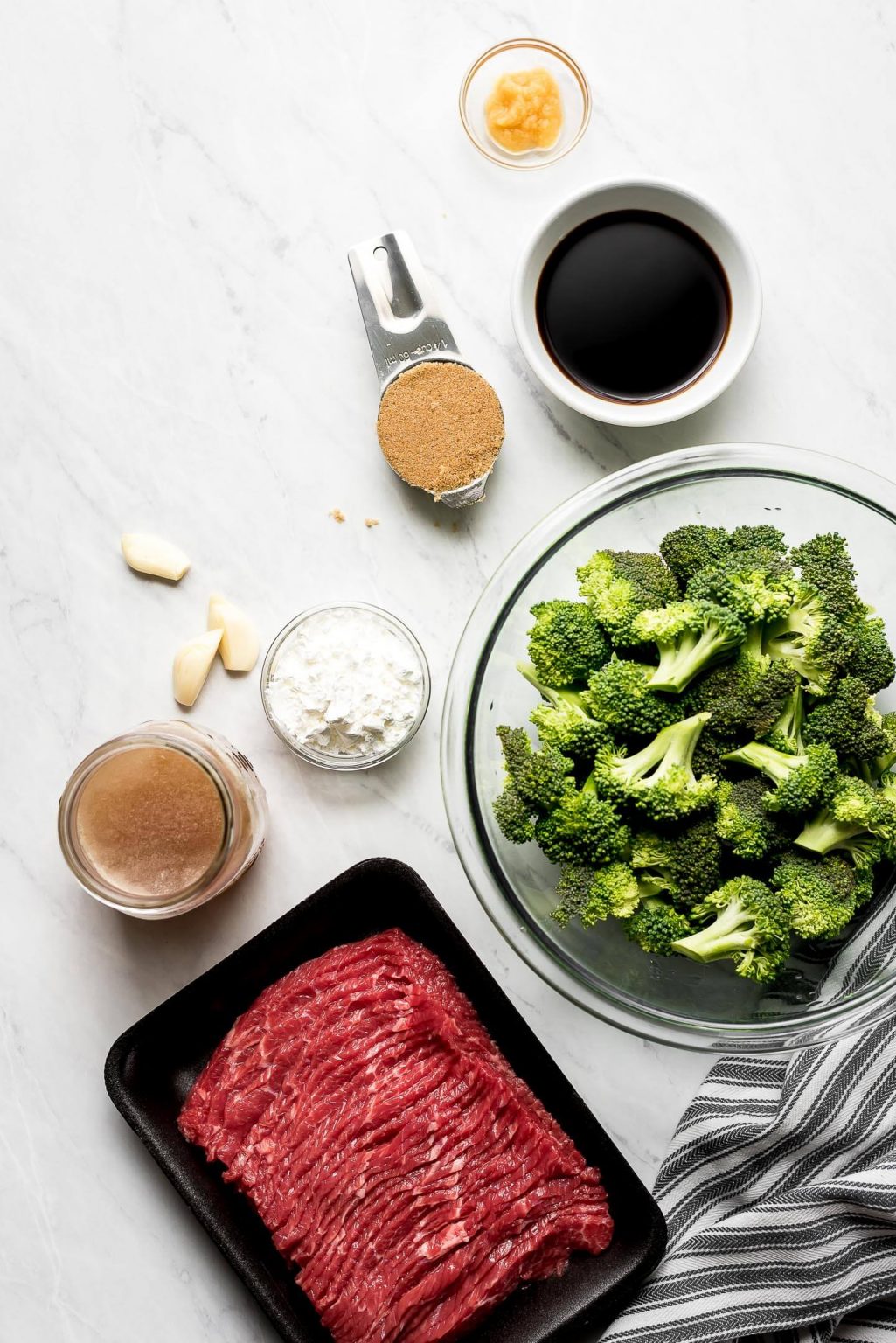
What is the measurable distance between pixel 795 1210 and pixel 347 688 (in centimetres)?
143

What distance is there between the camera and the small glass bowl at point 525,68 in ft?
7.22

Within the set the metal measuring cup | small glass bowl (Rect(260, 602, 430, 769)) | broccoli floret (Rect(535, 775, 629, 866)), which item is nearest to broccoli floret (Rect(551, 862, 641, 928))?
broccoli floret (Rect(535, 775, 629, 866))

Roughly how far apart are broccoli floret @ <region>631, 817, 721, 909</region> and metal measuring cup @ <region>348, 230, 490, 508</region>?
82cm

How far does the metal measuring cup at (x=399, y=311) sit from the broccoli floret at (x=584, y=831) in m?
0.71

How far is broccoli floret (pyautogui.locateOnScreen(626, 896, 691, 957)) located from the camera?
73.0 inches

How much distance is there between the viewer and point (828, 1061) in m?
2.10

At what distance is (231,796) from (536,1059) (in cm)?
83

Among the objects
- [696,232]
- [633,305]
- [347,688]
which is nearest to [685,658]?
[347,688]

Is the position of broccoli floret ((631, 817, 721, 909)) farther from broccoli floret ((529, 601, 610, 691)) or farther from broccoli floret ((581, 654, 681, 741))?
broccoli floret ((529, 601, 610, 691))

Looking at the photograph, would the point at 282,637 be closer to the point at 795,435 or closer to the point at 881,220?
the point at 795,435

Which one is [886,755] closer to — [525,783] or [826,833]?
[826,833]

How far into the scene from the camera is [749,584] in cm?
182

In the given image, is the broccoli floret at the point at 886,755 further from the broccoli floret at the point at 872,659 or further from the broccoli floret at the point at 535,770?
the broccoli floret at the point at 535,770

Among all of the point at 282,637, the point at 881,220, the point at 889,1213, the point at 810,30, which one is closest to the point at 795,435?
the point at 881,220
